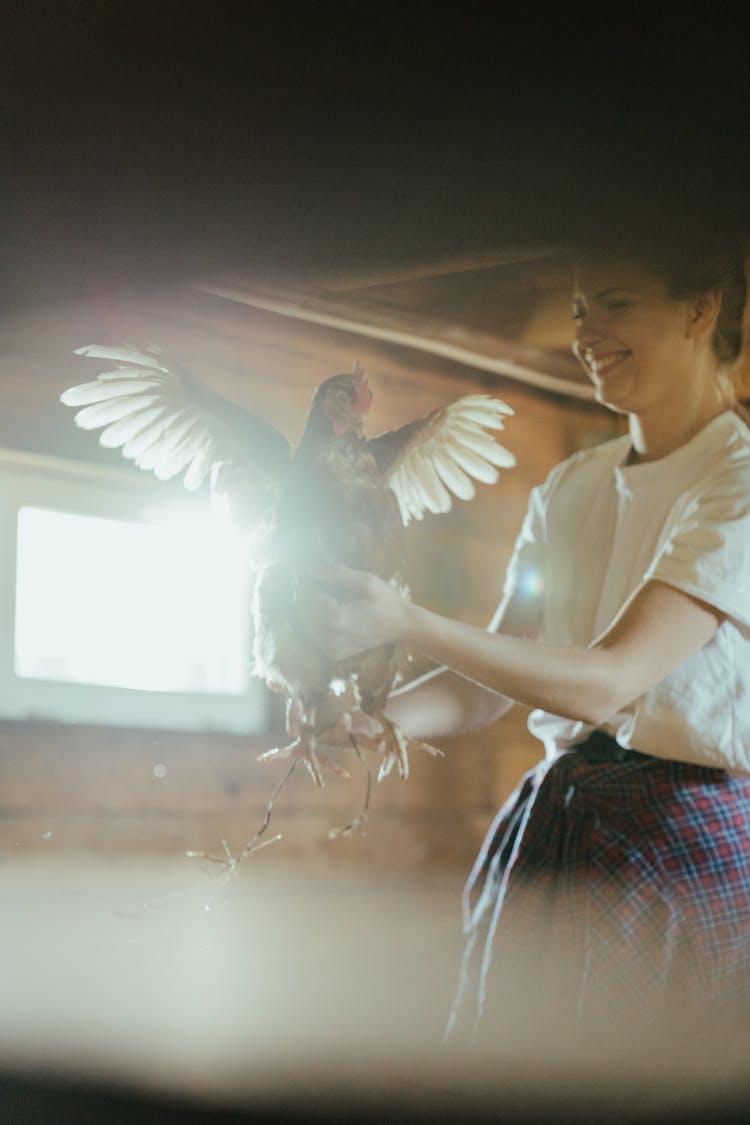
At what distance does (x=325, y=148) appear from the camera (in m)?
1.36

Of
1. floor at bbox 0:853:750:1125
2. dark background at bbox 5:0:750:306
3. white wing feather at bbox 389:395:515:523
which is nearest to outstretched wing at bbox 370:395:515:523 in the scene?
white wing feather at bbox 389:395:515:523

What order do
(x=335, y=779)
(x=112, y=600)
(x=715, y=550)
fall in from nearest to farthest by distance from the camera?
(x=715, y=550) < (x=335, y=779) < (x=112, y=600)

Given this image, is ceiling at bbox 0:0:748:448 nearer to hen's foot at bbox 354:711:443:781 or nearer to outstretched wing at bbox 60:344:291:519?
outstretched wing at bbox 60:344:291:519

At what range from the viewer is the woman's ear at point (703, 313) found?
1.08m

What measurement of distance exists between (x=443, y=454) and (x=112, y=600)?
1.38 ft

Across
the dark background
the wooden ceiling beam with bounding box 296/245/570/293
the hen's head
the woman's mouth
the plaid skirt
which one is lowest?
the plaid skirt

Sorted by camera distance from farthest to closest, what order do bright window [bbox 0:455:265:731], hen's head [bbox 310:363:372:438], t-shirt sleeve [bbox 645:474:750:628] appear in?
1. bright window [bbox 0:455:265:731]
2. hen's head [bbox 310:363:372:438]
3. t-shirt sleeve [bbox 645:474:750:628]

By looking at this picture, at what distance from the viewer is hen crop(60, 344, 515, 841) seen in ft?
3.68

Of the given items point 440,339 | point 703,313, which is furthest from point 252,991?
point 703,313

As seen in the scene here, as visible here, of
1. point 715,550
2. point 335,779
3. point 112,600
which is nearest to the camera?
point 715,550

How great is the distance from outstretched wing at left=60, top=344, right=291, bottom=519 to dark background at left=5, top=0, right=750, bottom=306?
0.19 meters

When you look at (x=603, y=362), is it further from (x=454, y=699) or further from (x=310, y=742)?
(x=310, y=742)

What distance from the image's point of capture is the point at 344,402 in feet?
3.75

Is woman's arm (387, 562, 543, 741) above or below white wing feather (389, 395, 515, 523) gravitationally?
below
